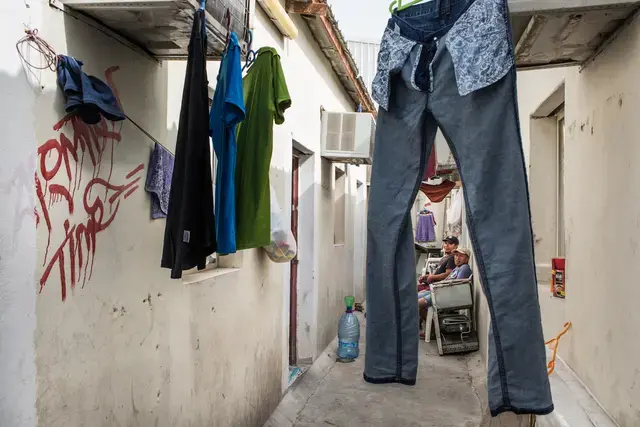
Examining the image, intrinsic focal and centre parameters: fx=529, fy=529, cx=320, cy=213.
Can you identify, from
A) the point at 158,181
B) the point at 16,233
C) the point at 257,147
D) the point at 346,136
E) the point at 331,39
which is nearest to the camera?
the point at 16,233

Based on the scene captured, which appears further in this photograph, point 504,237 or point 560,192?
point 560,192

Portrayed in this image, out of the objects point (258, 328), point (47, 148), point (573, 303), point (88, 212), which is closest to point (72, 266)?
point (88, 212)

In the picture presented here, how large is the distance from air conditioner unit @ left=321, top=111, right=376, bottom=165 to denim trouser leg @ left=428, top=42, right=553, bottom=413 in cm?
460

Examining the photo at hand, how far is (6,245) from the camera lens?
1.76 m

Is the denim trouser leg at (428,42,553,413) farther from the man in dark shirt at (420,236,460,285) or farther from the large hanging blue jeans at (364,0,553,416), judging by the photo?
the man in dark shirt at (420,236,460,285)

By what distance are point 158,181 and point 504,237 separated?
1.67 m

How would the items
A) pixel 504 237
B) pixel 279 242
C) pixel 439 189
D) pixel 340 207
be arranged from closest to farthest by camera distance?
pixel 504 237
pixel 279 242
pixel 340 207
pixel 439 189

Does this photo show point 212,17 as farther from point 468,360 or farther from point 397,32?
point 468,360

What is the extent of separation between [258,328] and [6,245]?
2.82m

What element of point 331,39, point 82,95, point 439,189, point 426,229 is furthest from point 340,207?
point 426,229

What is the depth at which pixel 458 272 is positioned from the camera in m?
8.17

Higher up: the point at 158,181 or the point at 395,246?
the point at 158,181

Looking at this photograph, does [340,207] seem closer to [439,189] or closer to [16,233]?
[439,189]

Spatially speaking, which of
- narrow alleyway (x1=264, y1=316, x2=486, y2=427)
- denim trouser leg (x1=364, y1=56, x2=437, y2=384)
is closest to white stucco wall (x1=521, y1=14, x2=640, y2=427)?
denim trouser leg (x1=364, y1=56, x2=437, y2=384)
